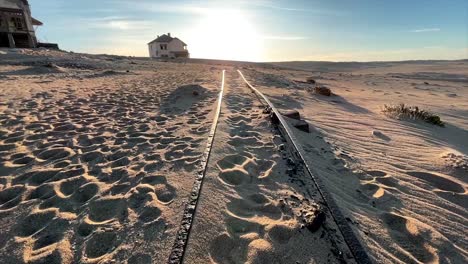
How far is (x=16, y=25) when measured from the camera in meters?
34.0

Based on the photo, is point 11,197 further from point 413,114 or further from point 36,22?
point 36,22

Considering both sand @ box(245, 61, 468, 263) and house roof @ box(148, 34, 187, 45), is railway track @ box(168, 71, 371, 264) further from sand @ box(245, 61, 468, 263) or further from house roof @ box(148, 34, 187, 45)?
house roof @ box(148, 34, 187, 45)

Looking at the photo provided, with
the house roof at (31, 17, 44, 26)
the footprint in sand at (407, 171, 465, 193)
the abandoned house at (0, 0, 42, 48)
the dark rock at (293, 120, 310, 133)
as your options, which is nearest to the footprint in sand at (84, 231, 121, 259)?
the footprint in sand at (407, 171, 465, 193)

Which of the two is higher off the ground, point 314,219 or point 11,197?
point 314,219

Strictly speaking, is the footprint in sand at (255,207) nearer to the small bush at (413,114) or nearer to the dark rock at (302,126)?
the dark rock at (302,126)

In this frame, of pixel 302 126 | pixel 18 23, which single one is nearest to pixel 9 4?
pixel 18 23

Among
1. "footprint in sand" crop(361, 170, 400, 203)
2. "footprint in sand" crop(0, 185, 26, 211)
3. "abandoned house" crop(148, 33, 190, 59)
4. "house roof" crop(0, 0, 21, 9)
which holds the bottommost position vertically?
"footprint in sand" crop(361, 170, 400, 203)

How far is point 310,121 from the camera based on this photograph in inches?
281

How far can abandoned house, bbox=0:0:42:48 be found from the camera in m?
32.3

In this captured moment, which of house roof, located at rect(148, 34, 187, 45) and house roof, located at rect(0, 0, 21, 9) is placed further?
house roof, located at rect(148, 34, 187, 45)

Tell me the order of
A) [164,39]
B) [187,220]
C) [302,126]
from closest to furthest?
1. [187,220]
2. [302,126]
3. [164,39]

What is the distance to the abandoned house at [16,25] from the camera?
106 feet

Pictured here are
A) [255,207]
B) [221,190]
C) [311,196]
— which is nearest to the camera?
[255,207]

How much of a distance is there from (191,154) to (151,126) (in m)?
2.15
